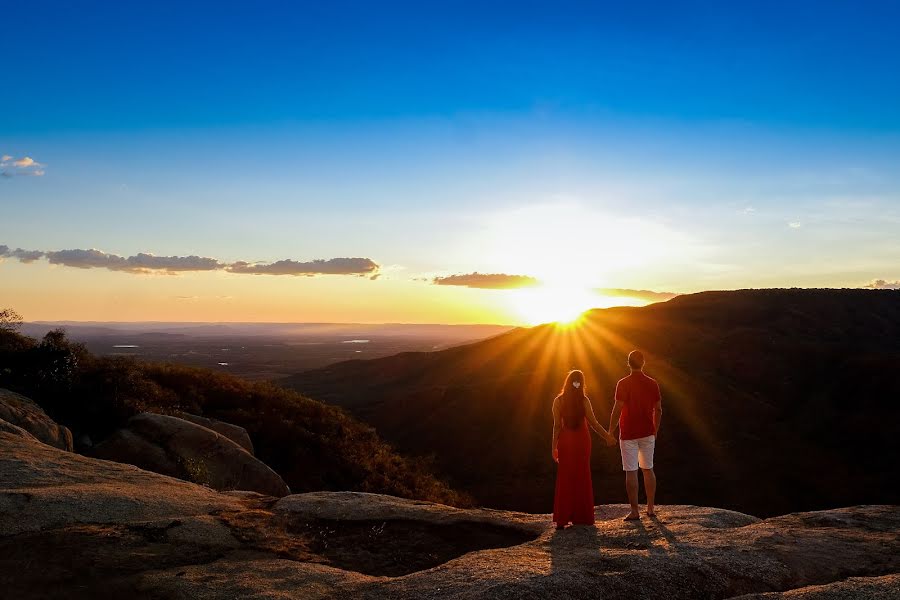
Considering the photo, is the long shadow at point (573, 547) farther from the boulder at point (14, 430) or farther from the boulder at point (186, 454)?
the boulder at point (14, 430)

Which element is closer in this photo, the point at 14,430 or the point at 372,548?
the point at 372,548

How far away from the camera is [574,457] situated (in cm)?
816

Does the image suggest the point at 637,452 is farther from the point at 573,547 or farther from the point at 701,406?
the point at 701,406

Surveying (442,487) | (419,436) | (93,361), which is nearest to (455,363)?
(419,436)

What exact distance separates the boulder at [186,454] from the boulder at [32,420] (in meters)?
0.77

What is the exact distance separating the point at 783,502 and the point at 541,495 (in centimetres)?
1046

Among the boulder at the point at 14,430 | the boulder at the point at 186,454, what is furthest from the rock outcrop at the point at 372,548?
the boulder at the point at 186,454

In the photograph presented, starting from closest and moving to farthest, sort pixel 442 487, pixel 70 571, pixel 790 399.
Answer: pixel 70 571
pixel 442 487
pixel 790 399

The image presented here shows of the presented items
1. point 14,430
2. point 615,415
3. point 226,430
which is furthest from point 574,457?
point 226,430

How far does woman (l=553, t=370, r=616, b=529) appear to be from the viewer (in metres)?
8.02

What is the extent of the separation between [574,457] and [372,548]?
2.99 m

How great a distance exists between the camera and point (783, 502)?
25.5 meters

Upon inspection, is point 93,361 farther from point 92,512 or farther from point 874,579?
point 874,579

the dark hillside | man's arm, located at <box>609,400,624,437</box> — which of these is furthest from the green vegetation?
man's arm, located at <box>609,400,624,437</box>
